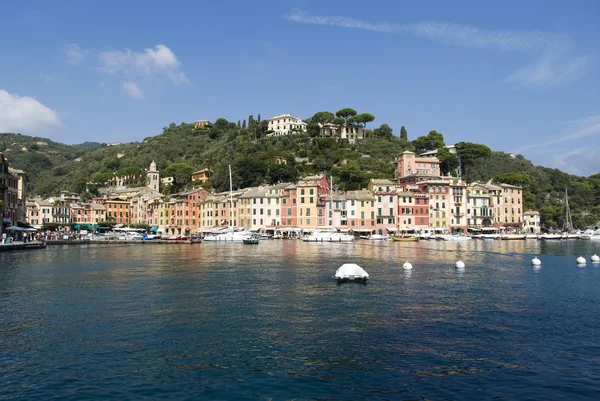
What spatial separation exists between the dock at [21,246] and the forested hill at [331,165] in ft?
179

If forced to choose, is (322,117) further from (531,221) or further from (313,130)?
(531,221)

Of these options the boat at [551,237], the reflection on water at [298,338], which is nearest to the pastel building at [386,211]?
the boat at [551,237]

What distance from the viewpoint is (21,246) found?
6444 centimetres

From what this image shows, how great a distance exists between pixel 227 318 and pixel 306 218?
75495 mm

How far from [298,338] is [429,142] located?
138378 mm

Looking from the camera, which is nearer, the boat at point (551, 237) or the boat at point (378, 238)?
the boat at point (378, 238)

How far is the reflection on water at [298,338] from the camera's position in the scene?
13.6m

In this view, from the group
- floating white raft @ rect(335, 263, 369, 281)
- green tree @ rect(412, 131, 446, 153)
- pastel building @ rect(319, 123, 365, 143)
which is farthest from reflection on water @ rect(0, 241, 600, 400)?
pastel building @ rect(319, 123, 365, 143)

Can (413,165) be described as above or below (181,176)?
below

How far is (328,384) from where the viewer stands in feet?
44.9

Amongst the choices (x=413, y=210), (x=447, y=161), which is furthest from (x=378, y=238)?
(x=447, y=161)

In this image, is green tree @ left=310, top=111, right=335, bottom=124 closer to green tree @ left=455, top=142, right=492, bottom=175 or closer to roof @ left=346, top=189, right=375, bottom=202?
green tree @ left=455, top=142, right=492, bottom=175

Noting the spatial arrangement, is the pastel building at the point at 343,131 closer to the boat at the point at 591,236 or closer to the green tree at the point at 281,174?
the green tree at the point at 281,174

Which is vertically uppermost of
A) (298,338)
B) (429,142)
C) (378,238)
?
(429,142)
